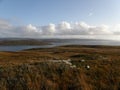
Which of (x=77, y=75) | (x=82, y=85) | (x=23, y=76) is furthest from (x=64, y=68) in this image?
(x=23, y=76)

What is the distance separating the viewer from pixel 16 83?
1097 cm

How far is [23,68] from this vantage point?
12422 millimetres

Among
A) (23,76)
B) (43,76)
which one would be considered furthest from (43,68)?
(23,76)

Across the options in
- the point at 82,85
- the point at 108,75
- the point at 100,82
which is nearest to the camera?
the point at 82,85

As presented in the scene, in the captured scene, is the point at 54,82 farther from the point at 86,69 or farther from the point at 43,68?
the point at 86,69

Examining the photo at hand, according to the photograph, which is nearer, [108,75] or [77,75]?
[77,75]

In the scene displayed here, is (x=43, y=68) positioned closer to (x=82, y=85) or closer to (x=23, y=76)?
(x=23, y=76)

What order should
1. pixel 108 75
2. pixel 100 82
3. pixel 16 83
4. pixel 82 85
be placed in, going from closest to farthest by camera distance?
pixel 16 83
pixel 82 85
pixel 100 82
pixel 108 75

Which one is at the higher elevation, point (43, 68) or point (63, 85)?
point (43, 68)

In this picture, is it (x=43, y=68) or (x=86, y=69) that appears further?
(x=86, y=69)

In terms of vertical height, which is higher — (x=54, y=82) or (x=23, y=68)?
(x=23, y=68)

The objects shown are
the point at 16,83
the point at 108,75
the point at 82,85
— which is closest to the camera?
the point at 16,83

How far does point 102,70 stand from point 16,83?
246 inches

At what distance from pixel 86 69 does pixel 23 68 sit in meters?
4.46
